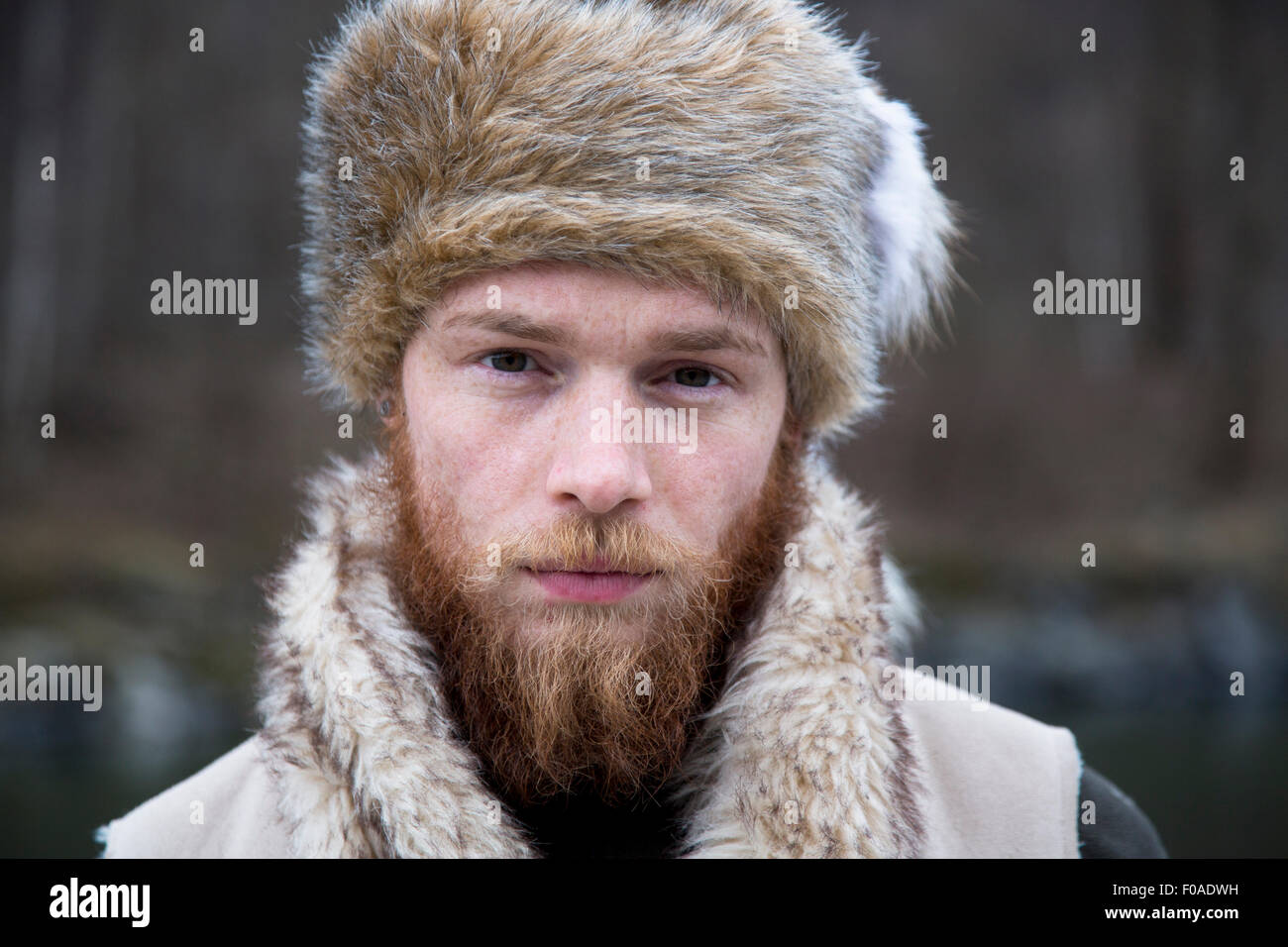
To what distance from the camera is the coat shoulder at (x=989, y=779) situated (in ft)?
7.72

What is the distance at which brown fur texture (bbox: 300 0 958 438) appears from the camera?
2043 mm

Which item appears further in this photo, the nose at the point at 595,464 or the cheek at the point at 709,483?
the cheek at the point at 709,483

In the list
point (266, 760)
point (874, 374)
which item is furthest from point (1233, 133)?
point (266, 760)

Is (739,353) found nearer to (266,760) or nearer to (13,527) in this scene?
(266,760)

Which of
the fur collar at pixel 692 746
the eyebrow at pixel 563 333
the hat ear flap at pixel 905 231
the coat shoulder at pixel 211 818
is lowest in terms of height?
the coat shoulder at pixel 211 818

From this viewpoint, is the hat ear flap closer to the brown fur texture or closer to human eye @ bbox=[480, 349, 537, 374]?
the brown fur texture

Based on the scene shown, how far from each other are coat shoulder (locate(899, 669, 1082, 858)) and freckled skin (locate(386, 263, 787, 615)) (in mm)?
640

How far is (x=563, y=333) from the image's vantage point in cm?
201

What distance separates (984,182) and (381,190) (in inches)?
600

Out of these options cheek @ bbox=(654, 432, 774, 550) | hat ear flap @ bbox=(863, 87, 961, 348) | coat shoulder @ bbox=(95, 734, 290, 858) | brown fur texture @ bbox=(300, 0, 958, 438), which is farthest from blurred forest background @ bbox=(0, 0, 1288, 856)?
cheek @ bbox=(654, 432, 774, 550)

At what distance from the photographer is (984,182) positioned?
52.9ft

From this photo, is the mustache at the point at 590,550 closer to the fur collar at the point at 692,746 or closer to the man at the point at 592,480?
the man at the point at 592,480

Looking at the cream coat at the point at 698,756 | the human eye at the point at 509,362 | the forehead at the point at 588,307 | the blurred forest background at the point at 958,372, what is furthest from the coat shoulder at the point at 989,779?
the blurred forest background at the point at 958,372

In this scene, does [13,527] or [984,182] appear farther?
[984,182]
